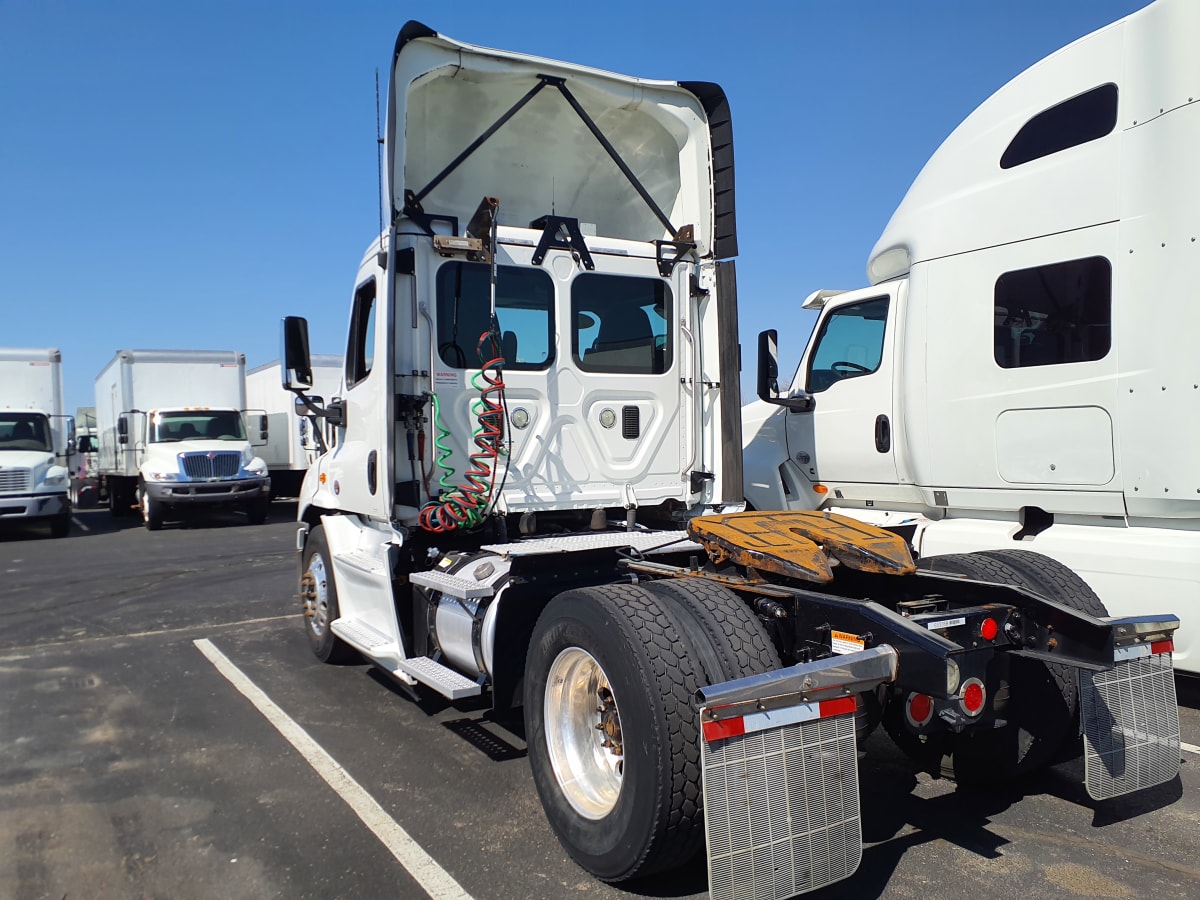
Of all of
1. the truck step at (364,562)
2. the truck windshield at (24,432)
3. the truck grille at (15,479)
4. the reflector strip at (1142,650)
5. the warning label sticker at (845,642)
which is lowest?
the reflector strip at (1142,650)

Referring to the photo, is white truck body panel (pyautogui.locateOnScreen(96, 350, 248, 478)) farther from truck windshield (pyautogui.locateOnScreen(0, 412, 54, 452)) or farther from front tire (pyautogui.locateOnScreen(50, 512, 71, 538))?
front tire (pyautogui.locateOnScreen(50, 512, 71, 538))

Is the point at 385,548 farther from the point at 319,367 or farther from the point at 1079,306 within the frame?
the point at 319,367

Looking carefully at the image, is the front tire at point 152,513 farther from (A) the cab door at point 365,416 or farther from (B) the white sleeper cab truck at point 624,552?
(A) the cab door at point 365,416

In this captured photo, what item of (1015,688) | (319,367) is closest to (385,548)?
(1015,688)

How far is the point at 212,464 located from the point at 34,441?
313cm

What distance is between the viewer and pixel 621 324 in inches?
223

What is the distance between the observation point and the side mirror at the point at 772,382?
7090 millimetres

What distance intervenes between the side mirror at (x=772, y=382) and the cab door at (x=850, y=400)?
0.12 meters

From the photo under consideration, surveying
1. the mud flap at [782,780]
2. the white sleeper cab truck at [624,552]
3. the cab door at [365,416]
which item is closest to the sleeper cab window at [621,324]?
the white sleeper cab truck at [624,552]

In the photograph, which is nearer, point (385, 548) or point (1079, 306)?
point (385, 548)

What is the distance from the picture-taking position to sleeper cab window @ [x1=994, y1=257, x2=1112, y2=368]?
5305mm

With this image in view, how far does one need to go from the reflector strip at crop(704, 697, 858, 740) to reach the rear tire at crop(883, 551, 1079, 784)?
0.71m

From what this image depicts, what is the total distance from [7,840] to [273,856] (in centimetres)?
118

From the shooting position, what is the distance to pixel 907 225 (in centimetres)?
649
